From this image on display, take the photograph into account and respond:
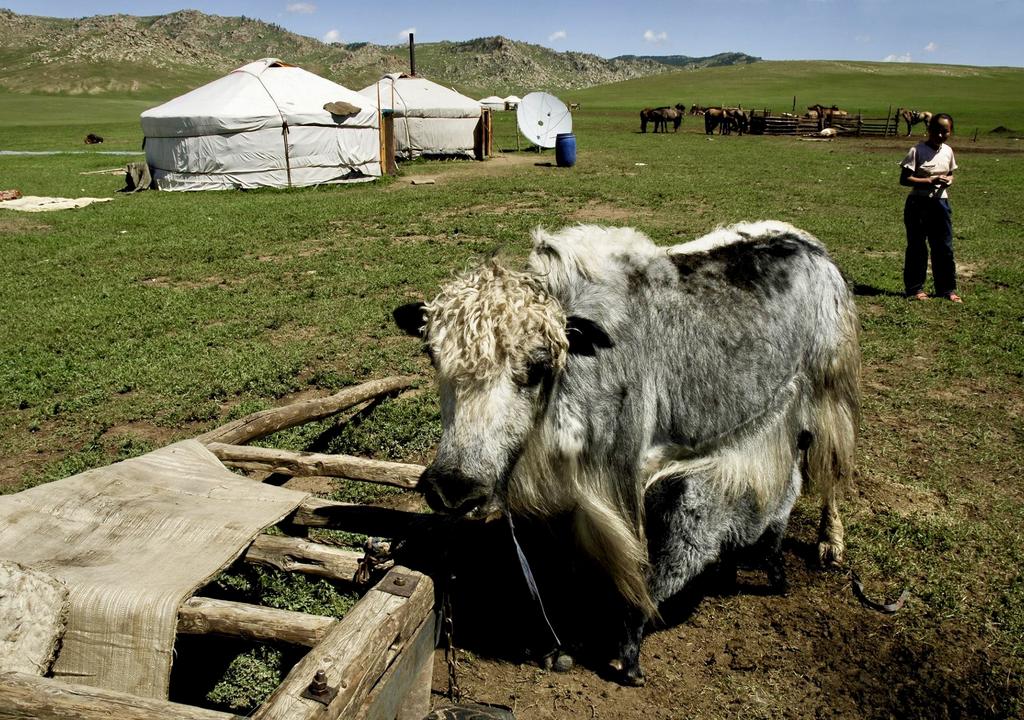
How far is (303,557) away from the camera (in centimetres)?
298

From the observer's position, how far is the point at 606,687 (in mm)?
3336

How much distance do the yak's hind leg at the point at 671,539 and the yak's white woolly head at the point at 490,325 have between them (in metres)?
1.03

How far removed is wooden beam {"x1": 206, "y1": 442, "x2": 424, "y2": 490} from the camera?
373cm

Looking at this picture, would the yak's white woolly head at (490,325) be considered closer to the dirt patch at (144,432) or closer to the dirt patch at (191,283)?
the dirt patch at (144,432)

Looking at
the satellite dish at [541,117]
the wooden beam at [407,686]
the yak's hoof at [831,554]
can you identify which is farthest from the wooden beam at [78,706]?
the satellite dish at [541,117]

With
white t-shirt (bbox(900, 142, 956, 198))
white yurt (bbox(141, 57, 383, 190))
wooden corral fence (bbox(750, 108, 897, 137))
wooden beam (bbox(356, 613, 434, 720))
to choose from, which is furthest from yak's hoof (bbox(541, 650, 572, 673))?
wooden corral fence (bbox(750, 108, 897, 137))

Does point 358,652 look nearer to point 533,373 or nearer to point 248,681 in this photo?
point 533,373

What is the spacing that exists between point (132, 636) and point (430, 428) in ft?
10.9

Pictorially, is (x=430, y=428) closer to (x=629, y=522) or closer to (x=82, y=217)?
(x=629, y=522)

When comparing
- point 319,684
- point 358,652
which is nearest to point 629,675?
point 358,652

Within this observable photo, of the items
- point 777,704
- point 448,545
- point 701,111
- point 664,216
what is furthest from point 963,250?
point 701,111

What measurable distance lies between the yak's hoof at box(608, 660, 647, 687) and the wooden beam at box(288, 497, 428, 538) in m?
1.19

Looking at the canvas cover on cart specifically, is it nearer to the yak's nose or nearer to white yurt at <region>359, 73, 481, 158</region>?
the yak's nose

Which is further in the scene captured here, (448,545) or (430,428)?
(430,428)
